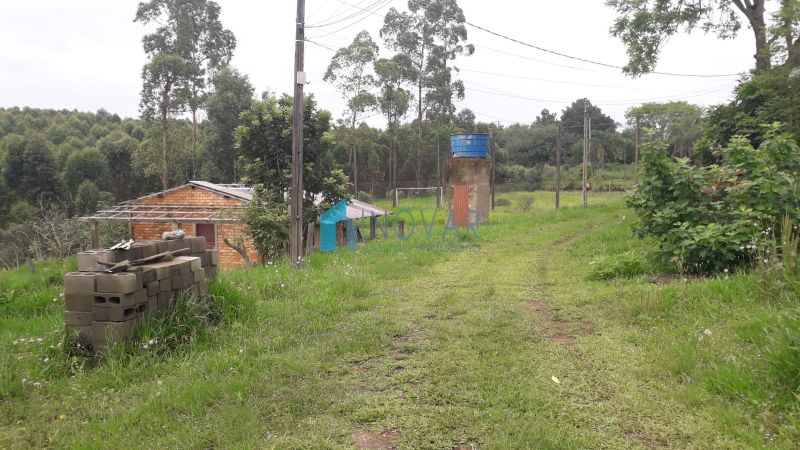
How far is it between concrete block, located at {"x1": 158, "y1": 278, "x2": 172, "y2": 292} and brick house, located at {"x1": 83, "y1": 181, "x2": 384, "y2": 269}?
10.9 meters

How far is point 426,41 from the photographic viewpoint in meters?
32.6

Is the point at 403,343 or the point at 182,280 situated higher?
the point at 182,280

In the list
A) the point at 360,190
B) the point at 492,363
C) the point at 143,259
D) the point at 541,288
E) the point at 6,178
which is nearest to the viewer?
the point at 492,363

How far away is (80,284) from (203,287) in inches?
47.5

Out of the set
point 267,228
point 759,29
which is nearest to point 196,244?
point 267,228

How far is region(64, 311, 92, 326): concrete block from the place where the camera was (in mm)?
3865

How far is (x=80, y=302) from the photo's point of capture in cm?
386

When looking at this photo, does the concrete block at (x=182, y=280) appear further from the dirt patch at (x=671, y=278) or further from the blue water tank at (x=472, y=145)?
the blue water tank at (x=472, y=145)

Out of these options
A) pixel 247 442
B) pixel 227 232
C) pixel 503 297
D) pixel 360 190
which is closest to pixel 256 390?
pixel 247 442

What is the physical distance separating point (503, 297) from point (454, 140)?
9.48 metres

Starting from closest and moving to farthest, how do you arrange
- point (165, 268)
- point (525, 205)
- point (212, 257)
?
point (165, 268), point (212, 257), point (525, 205)

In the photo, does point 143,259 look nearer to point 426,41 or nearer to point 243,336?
point 243,336

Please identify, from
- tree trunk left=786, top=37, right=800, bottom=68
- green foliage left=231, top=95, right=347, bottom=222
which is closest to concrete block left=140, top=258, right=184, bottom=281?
green foliage left=231, top=95, right=347, bottom=222

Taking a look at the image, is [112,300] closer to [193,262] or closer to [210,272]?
[193,262]
